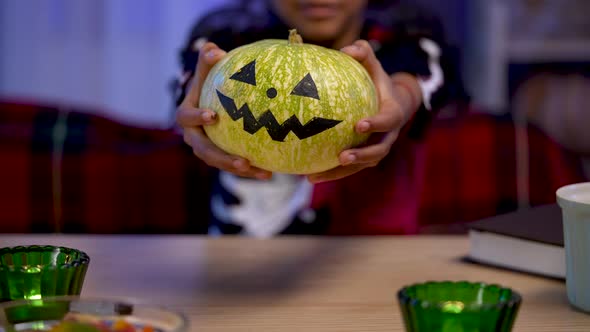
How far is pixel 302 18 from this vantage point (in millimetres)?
1360

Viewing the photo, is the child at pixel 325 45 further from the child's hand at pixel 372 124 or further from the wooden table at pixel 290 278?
the wooden table at pixel 290 278

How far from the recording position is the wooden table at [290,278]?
794mm

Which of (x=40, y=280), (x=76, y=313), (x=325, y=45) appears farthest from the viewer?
(x=325, y=45)

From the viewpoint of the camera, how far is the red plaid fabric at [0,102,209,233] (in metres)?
2.05

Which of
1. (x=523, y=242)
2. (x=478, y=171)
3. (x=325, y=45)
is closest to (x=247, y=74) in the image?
(x=523, y=242)

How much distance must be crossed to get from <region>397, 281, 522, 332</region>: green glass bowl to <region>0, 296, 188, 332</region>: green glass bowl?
0.57ft

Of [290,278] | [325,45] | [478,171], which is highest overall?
[325,45]

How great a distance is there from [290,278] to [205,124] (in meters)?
0.22

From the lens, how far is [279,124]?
30.9 inches

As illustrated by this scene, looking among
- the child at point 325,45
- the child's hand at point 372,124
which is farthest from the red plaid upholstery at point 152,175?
the child's hand at point 372,124

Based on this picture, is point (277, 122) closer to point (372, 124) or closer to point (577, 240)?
point (372, 124)

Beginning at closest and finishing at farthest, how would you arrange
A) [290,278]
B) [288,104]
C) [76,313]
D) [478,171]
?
[76,313] < [288,104] < [290,278] < [478,171]

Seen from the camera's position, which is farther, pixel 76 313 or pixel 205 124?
pixel 205 124

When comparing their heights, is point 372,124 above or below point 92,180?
above
